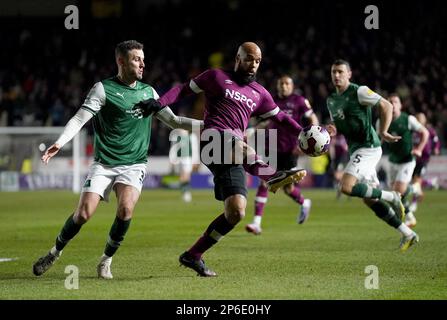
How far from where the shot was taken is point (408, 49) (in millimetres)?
31609

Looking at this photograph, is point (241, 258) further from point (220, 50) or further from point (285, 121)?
point (220, 50)

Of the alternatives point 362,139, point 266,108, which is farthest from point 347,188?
point 266,108

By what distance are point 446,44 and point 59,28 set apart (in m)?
16.1

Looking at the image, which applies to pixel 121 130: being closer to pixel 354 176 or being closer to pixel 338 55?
pixel 354 176

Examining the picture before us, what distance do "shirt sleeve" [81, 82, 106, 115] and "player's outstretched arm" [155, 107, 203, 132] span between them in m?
0.61

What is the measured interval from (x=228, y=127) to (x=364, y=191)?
10.4 ft

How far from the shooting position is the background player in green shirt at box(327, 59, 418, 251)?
11212 mm

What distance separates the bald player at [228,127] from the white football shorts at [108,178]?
2.42 ft

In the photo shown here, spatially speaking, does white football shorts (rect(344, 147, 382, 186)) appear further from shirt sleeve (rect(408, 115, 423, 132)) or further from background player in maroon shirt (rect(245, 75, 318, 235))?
shirt sleeve (rect(408, 115, 423, 132))

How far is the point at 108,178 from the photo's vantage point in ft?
28.1

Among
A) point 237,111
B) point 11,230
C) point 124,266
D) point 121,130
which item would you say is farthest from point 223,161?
point 11,230

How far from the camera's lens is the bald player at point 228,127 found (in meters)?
8.48

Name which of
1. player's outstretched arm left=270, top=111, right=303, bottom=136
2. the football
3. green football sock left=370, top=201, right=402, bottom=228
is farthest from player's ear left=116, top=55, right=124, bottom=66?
green football sock left=370, top=201, right=402, bottom=228

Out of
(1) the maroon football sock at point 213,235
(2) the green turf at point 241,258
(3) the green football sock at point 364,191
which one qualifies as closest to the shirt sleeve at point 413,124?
(2) the green turf at point 241,258
